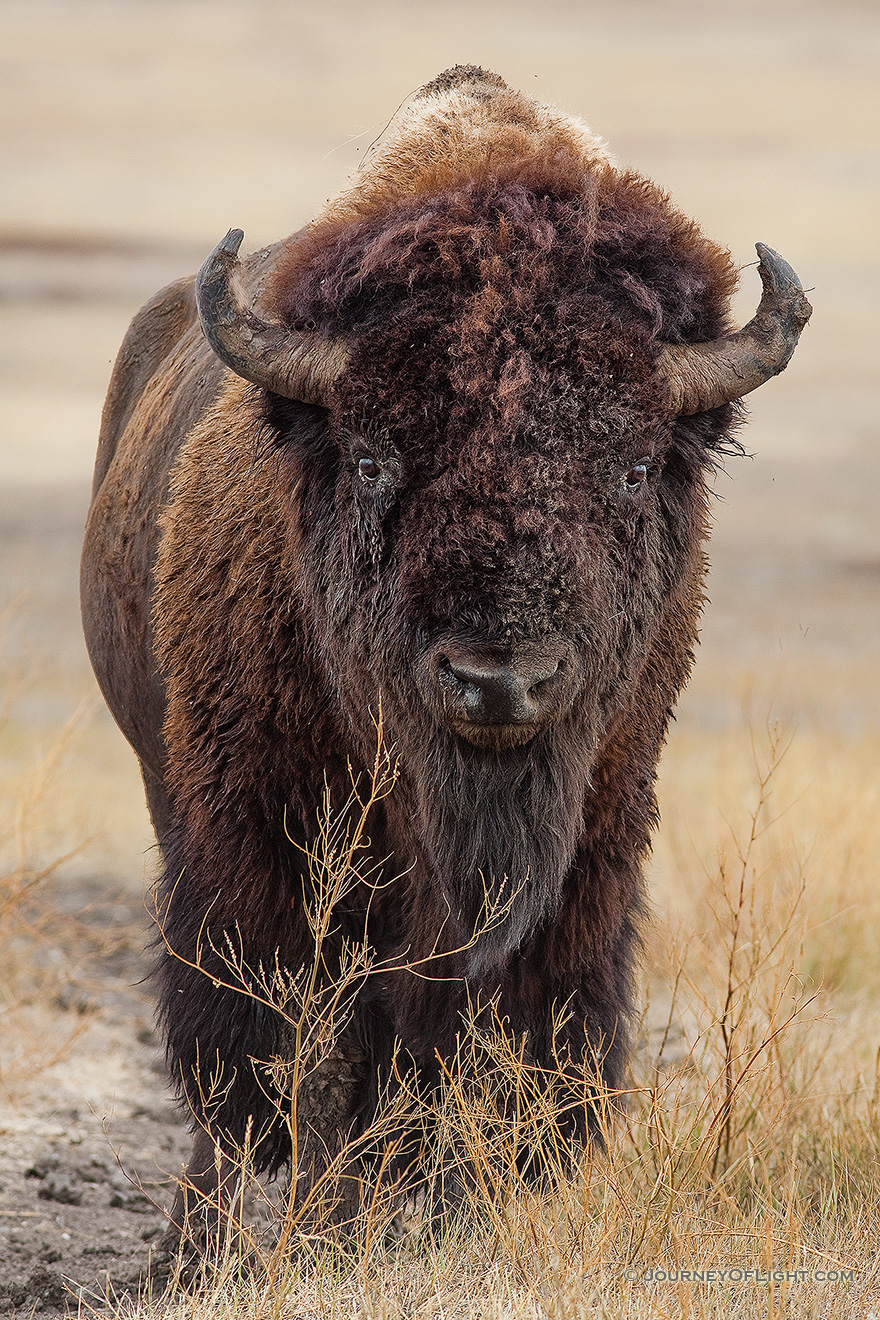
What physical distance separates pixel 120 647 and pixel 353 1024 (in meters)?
1.74

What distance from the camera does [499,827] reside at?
345cm

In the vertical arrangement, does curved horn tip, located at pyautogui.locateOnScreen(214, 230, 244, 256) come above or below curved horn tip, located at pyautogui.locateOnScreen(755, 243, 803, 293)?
below

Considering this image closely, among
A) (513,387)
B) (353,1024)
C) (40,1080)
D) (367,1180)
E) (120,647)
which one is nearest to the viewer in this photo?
(513,387)

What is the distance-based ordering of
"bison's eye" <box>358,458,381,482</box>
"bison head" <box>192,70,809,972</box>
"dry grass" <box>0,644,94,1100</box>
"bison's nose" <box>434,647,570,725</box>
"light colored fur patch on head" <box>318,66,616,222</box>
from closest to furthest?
"bison's nose" <box>434,647,570,725</box> → "bison head" <box>192,70,809,972</box> → "bison's eye" <box>358,458,381,482</box> → "light colored fur patch on head" <box>318,66,616,222</box> → "dry grass" <box>0,644,94,1100</box>

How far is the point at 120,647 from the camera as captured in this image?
5156 mm

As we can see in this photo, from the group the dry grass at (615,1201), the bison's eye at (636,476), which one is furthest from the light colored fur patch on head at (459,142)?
the dry grass at (615,1201)

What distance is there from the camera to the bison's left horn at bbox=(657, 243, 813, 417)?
11.6 ft

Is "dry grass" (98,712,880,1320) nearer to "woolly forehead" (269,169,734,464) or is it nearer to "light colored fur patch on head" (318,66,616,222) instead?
"woolly forehead" (269,169,734,464)

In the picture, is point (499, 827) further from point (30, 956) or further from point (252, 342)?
point (30, 956)

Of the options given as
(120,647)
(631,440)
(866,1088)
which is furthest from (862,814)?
(631,440)

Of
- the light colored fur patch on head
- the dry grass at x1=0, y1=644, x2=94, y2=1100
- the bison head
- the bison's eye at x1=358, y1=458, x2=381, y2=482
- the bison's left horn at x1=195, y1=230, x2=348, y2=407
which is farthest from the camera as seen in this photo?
the dry grass at x1=0, y1=644, x2=94, y2=1100

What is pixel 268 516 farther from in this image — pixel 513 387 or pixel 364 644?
pixel 513 387

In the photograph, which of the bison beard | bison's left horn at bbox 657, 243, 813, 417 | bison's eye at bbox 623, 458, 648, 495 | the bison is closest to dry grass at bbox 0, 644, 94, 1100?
the bison

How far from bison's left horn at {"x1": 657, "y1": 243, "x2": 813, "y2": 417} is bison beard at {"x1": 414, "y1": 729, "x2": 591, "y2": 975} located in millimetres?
888
